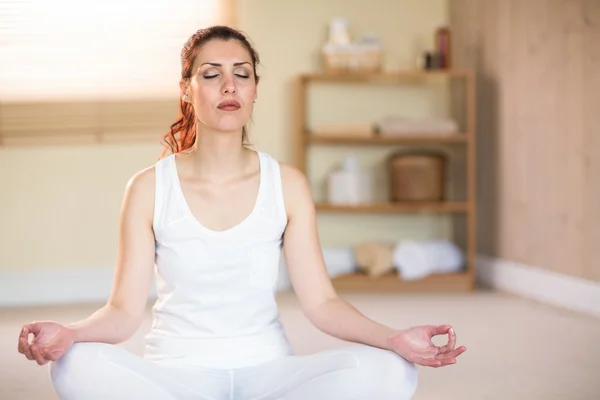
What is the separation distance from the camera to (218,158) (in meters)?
1.77

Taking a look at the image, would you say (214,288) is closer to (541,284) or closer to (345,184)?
(541,284)

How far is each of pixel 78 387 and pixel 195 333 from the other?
0.25 m

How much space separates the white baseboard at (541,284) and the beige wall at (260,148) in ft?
1.77

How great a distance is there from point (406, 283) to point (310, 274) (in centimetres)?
296

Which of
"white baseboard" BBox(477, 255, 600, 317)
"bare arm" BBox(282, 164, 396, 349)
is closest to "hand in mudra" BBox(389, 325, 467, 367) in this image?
"bare arm" BBox(282, 164, 396, 349)

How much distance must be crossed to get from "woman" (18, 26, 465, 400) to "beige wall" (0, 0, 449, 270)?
9.52 feet

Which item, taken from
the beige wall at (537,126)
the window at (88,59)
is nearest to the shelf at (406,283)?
the beige wall at (537,126)

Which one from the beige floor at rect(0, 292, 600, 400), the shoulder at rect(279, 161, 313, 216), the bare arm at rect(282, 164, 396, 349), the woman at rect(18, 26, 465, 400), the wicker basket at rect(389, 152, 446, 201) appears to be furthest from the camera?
the wicker basket at rect(389, 152, 446, 201)

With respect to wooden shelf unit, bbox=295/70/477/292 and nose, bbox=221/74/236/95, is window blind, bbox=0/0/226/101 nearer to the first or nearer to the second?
wooden shelf unit, bbox=295/70/477/292

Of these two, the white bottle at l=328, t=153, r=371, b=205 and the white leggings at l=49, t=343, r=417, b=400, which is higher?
the white leggings at l=49, t=343, r=417, b=400

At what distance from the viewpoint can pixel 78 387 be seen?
4.84 feet

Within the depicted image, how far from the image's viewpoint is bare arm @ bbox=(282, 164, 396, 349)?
5.31ft

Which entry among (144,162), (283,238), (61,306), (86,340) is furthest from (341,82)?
(86,340)

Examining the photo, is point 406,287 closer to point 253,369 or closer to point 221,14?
point 221,14
